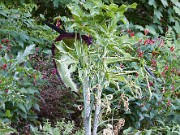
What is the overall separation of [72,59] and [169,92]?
130 centimetres

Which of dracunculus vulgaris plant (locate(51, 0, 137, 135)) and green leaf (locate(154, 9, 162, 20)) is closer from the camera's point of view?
dracunculus vulgaris plant (locate(51, 0, 137, 135))

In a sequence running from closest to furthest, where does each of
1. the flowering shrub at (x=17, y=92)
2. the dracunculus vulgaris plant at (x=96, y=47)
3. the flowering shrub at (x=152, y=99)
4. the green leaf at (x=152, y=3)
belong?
the dracunculus vulgaris plant at (x=96, y=47)
the flowering shrub at (x=17, y=92)
the flowering shrub at (x=152, y=99)
the green leaf at (x=152, y=3)

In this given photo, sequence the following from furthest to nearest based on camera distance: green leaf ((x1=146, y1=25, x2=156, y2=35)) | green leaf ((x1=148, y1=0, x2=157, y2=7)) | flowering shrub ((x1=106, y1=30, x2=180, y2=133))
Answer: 1. green leaf ((x1=148, y1=0, x2=157, y2=7))
2. green leaf ((x1=146, y1=25, x2=156, y2=35))
3. flowering shrub ((x1=106, y1=30, x2=180, y2=133))

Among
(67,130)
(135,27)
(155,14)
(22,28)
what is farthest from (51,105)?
(155,14)

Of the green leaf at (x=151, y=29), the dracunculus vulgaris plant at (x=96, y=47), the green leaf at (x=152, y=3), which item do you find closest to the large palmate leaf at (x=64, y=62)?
the dracunculus vulgaris plant at (x=96, y=47)

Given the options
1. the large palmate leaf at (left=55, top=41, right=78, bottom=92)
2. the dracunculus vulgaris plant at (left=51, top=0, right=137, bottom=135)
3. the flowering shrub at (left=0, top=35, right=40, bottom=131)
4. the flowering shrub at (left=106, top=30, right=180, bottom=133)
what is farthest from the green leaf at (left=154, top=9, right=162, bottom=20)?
the dracunculus vulgaris plant at (left=51, top=0, right=137, bottom=135)

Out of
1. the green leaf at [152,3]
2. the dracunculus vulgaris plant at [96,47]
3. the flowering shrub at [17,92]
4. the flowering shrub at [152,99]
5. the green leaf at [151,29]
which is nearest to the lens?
the dracunculus vulgaris plant at [96,47]

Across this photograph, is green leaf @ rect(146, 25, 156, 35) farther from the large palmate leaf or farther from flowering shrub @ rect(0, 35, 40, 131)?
the large palmate leaf

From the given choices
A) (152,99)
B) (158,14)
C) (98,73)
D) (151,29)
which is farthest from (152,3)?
(98,73)

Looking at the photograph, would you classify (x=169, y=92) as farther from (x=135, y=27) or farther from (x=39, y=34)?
(x=135, y=27)

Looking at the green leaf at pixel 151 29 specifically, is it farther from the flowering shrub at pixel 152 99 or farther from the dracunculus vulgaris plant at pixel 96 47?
the dracunculus vulgaris plant at pixel 96 47

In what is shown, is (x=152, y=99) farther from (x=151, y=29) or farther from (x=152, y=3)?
(x=152, y=3)

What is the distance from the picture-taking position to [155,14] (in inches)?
253

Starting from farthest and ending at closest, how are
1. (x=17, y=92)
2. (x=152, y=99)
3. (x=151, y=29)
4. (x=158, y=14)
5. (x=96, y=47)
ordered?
1. (x=158, y=14)
2. (x=151, y=29)
3. (x=152, y=99)
4. (x=17, y=92)
5. (x=96, y=47)
